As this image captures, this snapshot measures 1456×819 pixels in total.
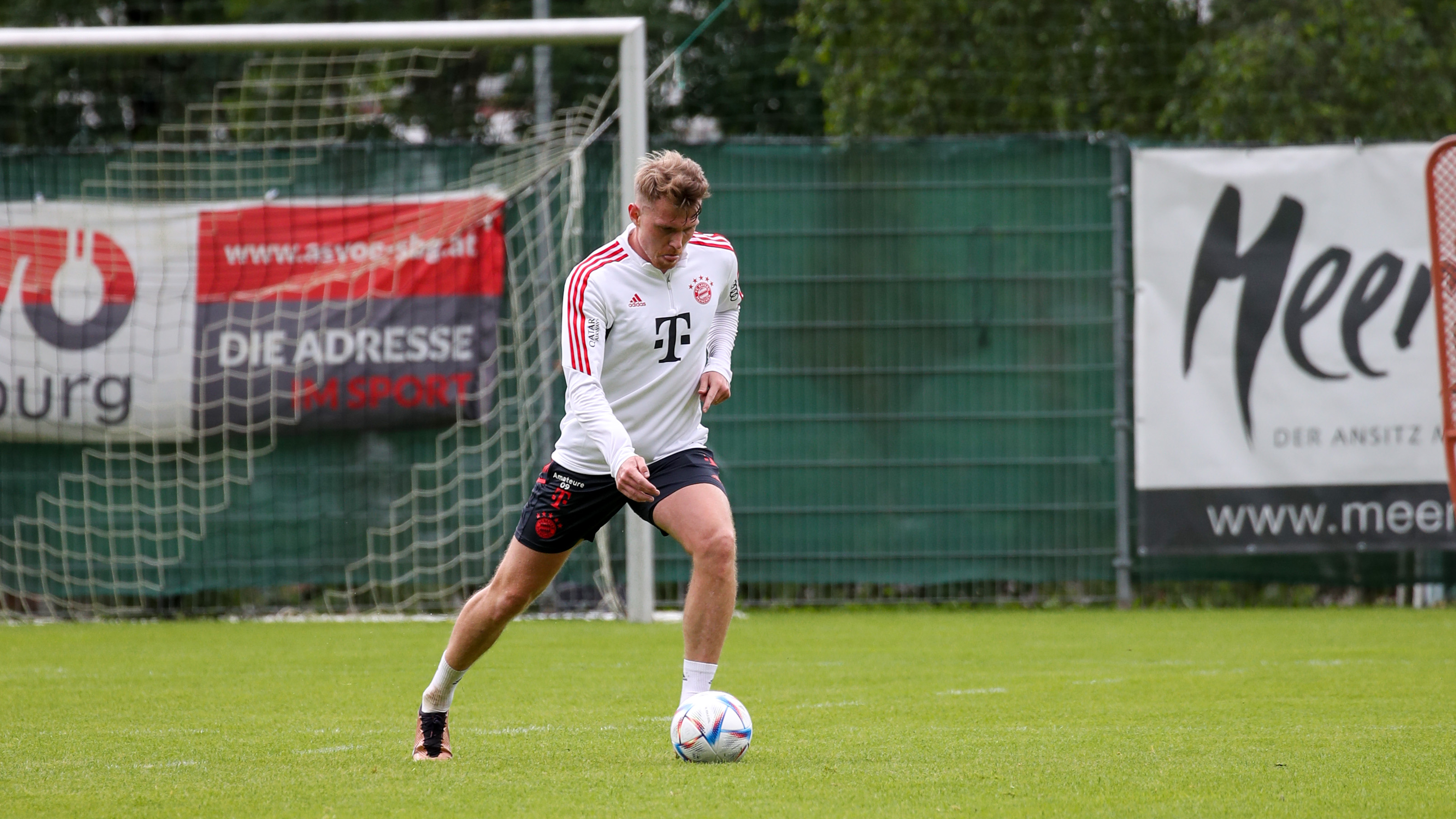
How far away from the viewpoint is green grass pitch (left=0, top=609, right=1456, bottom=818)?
4.06 metres

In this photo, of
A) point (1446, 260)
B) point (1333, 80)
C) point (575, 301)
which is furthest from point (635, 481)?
point (1333, 80)

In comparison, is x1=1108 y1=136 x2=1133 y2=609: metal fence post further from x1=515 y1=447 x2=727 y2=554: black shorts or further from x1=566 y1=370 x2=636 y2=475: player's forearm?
x1=566 y1=370 x2=636 y2=475: player's forearm

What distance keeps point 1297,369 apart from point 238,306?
7139mm

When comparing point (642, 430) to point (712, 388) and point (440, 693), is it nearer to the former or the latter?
point (712, 388)

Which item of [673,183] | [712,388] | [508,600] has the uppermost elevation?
[673,183]

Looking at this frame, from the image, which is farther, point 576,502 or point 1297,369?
point 1297,369

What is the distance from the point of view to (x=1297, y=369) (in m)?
10.3

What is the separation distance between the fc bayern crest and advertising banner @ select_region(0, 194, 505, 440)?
5.50 metres

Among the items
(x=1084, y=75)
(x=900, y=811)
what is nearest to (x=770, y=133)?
(x=1084, y=75)

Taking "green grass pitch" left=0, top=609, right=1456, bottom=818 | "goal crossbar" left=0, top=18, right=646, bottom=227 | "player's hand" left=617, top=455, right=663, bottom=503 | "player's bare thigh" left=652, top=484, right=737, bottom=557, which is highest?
"goal crossbar" left=0, top=18, right=646, bottom=227

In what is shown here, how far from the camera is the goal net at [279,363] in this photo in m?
10.4

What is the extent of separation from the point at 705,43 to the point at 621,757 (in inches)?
671

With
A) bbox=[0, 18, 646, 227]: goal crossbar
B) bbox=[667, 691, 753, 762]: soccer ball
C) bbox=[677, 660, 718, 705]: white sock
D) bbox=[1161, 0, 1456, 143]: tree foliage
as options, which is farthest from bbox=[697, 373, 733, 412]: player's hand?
bbox=[1161, 0, 1456, 143]: tree foliage

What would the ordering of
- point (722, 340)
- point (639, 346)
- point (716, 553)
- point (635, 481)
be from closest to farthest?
point (635, 481), point (716, 553), point (639, 346), point (722, 340)
